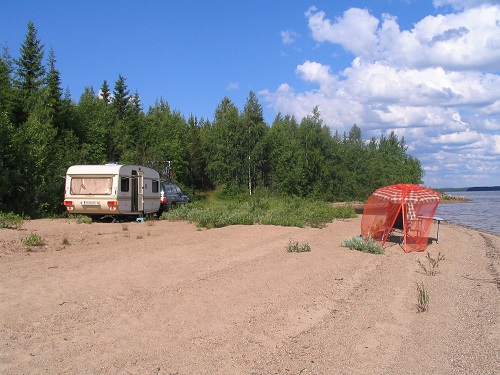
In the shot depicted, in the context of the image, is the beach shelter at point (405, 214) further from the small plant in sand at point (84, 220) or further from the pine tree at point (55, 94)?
the pine tree at point (55, 94)

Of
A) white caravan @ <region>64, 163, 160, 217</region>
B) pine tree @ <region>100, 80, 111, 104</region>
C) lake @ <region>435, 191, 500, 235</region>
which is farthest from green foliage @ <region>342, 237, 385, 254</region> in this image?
pine tree @ <region>100, 80, 111, 104</region>

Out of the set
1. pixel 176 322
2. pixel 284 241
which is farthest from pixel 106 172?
pixel 176 322

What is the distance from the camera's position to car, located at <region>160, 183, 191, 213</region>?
22.0 meters

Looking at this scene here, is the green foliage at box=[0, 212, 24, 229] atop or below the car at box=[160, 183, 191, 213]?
below

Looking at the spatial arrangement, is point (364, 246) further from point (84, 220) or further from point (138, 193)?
point (84, 220)

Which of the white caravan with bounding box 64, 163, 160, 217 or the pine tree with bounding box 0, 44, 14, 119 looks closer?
the white caravan with bounding box 64, 163, 160, 217

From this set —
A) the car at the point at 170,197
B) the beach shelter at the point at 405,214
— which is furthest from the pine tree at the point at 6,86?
the beach shelter at the point at 405,214

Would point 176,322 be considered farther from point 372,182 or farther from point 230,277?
point 372,182

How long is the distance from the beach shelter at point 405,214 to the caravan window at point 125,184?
907 centimetres

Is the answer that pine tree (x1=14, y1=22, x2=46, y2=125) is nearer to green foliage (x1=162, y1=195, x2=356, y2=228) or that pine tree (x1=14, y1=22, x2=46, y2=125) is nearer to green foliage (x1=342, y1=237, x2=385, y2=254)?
green foliage (x1=162, y1=195, x2=356, y2=228)

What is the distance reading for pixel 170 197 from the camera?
75.5 ft

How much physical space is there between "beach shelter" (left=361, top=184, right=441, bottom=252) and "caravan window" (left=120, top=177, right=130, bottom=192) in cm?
907

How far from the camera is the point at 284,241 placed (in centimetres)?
1366

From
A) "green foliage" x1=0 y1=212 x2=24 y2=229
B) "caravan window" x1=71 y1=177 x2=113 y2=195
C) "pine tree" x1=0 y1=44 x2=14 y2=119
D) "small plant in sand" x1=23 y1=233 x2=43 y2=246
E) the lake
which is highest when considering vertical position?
"pine tree" x1=0 y1=44 x2=14 y2=119
